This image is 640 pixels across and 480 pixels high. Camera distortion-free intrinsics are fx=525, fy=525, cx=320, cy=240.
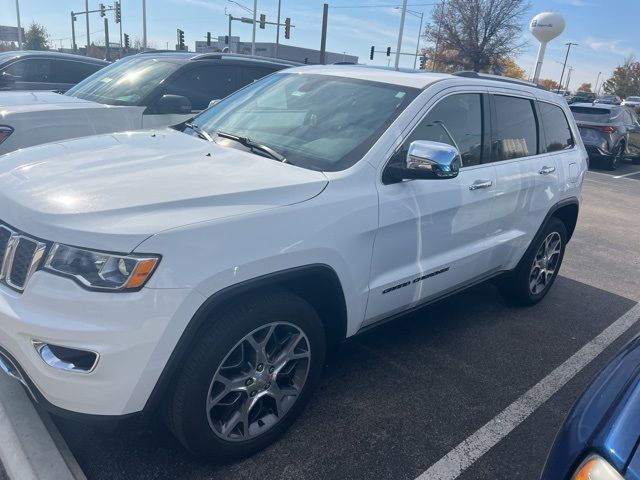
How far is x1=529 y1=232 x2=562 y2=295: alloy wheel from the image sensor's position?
445 centimetres

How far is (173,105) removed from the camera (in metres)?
5.16

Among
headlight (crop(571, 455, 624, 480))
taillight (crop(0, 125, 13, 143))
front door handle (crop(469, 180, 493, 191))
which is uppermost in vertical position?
front door handle (crop(469, 180, 493, 191))

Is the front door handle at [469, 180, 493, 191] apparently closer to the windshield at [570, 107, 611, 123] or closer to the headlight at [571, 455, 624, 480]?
the headlight at [571, 455, 624, 480]

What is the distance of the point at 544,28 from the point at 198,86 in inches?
936

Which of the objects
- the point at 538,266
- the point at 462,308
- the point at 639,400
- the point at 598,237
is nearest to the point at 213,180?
the point at 639,400

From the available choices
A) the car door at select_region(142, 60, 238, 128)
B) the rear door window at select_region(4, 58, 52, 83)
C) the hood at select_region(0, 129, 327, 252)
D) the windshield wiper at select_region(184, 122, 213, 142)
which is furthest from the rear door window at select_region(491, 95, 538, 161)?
the rear door window at select_region(4, 58, 52, 83)

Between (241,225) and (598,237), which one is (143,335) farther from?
(598,237)

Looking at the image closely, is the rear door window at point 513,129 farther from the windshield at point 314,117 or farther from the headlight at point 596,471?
the headlight at point 596,471

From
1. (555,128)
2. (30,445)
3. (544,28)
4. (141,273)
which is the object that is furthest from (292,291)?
(544,28)

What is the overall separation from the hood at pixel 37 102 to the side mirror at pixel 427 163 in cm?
368

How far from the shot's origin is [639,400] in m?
1.58

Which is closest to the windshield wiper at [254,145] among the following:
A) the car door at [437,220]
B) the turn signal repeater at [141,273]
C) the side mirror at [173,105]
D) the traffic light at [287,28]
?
the car door at [437,220]

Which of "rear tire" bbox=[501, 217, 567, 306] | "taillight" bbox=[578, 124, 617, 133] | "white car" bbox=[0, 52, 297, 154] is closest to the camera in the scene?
"rear tire" bbox=[501, 217, 567, 306]

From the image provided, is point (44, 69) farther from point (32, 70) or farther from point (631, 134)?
point (631, 134)
